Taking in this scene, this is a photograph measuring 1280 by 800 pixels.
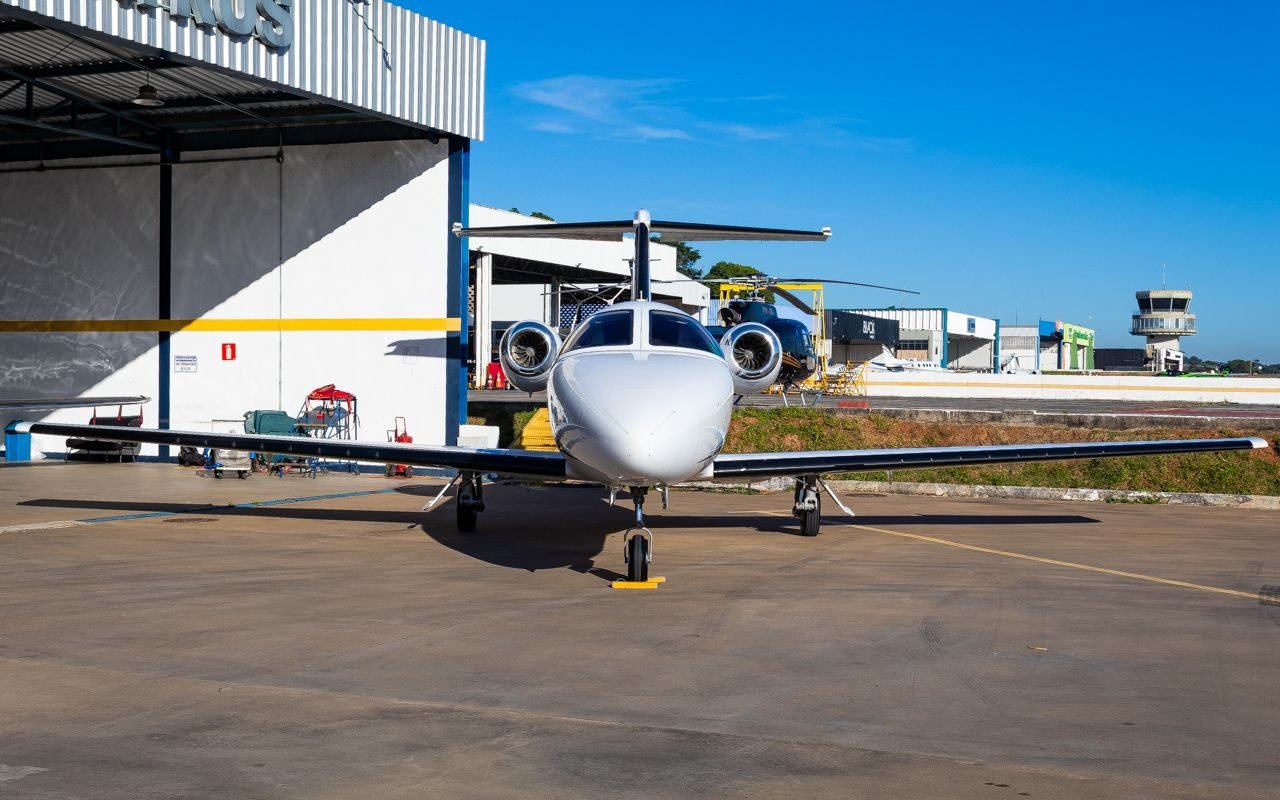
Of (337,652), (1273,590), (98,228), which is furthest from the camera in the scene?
(98,228)

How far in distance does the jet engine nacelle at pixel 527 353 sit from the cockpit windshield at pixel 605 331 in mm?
3255

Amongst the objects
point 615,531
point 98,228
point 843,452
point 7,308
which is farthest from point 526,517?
point 7,308

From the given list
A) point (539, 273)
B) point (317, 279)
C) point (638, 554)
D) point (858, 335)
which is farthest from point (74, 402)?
point (858, 335)

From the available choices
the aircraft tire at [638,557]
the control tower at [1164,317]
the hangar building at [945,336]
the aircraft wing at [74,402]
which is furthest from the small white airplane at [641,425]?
the control tower at [1164,317]

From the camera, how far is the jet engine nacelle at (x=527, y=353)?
14.9 metres

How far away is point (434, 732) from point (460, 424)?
17207 mm

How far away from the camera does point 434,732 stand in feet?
18.7

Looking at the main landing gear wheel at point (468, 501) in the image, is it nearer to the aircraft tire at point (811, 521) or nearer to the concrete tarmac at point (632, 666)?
the concrete tarmac at point (632, 666)

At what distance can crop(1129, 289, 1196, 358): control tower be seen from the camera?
430ft

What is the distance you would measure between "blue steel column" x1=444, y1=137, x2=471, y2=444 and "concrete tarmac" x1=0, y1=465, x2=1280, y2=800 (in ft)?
28.4

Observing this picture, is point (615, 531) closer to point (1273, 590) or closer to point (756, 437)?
point (1273, 590)

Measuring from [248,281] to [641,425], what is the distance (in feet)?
58.0

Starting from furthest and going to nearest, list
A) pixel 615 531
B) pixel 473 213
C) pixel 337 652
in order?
pixel 473 213 → pixel 615 531 → pixel 337 652

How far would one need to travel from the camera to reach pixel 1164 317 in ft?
431
